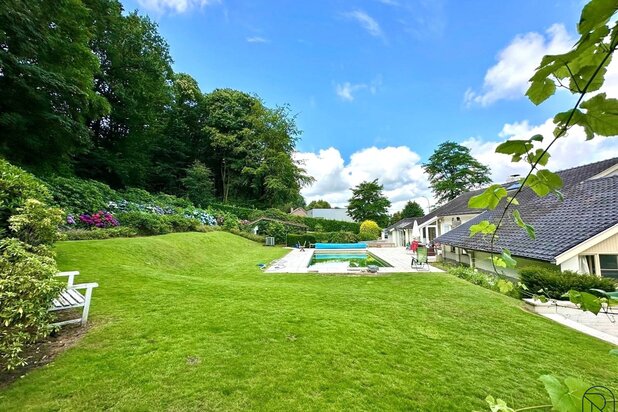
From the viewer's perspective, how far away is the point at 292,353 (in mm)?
4074

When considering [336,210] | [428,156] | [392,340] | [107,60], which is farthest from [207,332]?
[336,210]

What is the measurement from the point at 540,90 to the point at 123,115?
29404 millimetres

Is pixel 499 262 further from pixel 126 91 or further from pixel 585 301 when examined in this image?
pixel 126 91

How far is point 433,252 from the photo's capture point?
19.3 meters

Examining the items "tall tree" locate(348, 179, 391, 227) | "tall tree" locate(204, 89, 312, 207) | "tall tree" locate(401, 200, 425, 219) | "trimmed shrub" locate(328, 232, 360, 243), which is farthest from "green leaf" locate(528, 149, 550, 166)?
"tall tree" locate(401, 200, 425, 219)

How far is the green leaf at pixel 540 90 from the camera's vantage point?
0.68m

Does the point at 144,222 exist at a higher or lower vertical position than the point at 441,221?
lower

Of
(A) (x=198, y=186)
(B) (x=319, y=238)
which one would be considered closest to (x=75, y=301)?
(B) (x=319, y=238)

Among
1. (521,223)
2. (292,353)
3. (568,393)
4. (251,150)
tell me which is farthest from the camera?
(251,150)

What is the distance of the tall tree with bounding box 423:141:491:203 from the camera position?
3628 centimetres

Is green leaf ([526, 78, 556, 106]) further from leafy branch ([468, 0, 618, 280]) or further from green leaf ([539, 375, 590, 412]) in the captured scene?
green leaf ([539, 375, 590, 412])

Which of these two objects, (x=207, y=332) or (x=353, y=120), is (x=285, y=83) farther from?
(x=207, y=332)

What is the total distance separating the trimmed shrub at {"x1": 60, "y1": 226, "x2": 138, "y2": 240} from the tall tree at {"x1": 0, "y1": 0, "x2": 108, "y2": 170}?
4917 mm

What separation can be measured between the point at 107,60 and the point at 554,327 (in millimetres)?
30914
